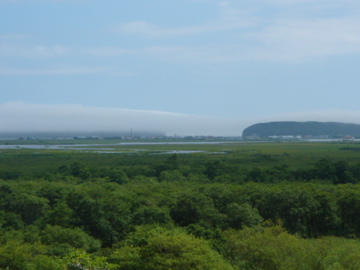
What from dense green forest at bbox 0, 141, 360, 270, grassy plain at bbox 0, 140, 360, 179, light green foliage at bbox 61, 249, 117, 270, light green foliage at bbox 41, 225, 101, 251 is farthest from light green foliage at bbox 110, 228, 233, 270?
grassy plain at bbox 0, 140, 360, 179

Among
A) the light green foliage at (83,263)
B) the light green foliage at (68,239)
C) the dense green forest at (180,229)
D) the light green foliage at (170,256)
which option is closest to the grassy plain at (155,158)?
the dense green forest at (180,229)

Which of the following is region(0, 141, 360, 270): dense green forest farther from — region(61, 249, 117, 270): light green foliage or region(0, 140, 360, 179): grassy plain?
region(0, 140, 360, 179): grassy plain

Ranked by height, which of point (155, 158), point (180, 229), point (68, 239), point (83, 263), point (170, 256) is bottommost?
point (68, 239)

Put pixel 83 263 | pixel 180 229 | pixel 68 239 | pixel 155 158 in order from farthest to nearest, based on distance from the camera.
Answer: pixel 155 158 → pixel 180 229 → pixel 68 239 → pixel 83 263

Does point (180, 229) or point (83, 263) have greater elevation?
point (83, 263)

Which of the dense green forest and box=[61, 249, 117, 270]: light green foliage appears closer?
box=[61, 249, 117, 270]: light green foliage

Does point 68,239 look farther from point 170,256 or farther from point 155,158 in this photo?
point 155,158

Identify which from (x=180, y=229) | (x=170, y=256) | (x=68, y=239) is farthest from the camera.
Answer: (x=180, y=229)

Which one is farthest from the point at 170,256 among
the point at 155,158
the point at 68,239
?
the point at 155,158

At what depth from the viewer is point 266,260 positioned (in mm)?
20500

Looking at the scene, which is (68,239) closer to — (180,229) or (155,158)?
(180,229)

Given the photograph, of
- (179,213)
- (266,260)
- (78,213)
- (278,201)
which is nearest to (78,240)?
(78,213)

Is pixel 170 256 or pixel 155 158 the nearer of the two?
pixel 170 256

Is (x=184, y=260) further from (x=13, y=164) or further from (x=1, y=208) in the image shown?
(x=13, y=164)
